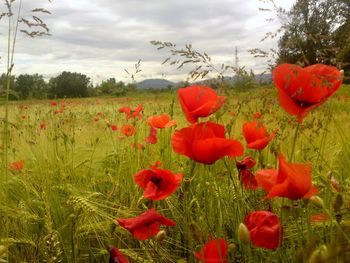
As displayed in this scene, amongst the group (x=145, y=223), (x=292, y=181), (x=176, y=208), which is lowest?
(x=176, y=208)

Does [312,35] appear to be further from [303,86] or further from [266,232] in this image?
[266,232]

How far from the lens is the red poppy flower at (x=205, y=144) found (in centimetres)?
80

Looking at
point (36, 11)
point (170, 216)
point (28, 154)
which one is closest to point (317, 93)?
point (170, 216)

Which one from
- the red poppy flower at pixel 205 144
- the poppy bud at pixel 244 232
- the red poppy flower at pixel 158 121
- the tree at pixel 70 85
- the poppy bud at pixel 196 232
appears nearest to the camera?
the poppy bud at pixel 244 232

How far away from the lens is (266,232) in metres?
0.74

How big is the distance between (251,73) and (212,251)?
49 centimetres

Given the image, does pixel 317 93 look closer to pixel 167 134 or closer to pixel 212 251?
pixel 212 251

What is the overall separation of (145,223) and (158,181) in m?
0.13

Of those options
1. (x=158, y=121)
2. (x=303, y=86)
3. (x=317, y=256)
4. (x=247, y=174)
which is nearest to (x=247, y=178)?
(x=247, y=174)

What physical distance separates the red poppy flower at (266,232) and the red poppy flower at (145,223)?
0.55 feet

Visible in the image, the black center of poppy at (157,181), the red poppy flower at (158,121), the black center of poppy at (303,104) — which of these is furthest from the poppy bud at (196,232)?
the red poppy flower at (158,121)

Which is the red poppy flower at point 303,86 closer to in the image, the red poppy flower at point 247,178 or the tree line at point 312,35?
the tree line at point 312,35

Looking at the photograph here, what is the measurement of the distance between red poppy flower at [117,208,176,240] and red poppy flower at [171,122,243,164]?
0.14 metres

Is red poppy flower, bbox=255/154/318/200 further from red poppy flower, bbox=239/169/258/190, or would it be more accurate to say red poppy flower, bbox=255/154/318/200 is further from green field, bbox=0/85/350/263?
red poppy flower, bbox=239/169/258/190
